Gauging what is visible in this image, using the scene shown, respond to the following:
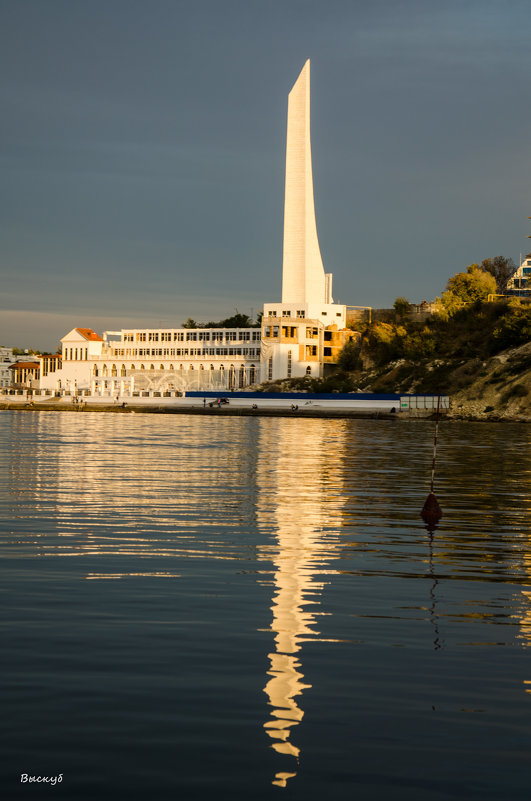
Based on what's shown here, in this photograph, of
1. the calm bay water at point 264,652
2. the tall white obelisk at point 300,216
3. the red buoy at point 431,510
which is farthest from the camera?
the tall white obelisk at point 300,216

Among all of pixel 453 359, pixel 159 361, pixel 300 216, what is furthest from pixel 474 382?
pixel 159 361

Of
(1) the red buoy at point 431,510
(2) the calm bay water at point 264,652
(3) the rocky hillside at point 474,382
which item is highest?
(3) the rocky hillside at point 474,382

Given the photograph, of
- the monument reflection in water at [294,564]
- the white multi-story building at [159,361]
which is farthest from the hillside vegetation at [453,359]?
the monument reflection in water at [294,564]

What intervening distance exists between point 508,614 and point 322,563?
14.6 feet

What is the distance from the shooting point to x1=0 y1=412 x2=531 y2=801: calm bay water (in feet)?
23.5

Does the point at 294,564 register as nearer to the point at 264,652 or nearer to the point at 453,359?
the point at 264,652

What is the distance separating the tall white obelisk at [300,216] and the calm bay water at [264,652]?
145608 millimetres

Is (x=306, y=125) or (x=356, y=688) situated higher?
(x=306, y=125)

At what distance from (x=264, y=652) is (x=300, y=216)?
160302 mm

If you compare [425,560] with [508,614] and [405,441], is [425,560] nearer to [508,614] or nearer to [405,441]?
[508,614]

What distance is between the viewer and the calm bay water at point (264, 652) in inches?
283

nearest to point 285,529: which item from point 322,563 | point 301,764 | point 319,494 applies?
point 322,563

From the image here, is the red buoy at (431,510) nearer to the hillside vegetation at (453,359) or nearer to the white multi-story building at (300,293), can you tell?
the hillside vegetation at (453,359)

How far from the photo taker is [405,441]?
6606cm
